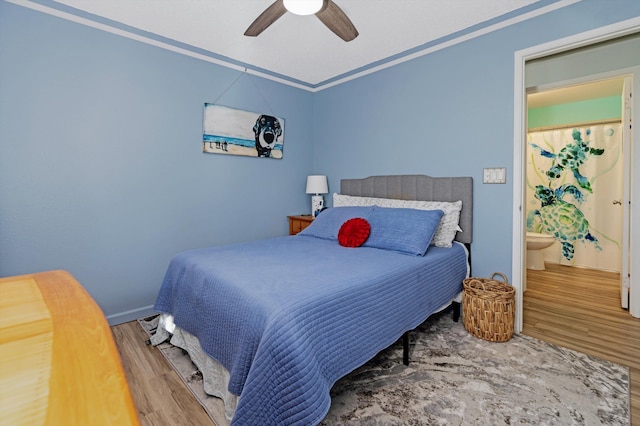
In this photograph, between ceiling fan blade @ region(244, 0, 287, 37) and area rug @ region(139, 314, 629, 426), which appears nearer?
area rug @ region(139, 314, 629, 426)

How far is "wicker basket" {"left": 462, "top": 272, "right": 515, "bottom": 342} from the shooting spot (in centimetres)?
215

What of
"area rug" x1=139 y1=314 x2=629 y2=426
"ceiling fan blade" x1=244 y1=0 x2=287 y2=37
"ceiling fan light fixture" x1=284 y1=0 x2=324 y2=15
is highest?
"ceiling fan blade" x1=244 y1=0 x2=287 y2=37

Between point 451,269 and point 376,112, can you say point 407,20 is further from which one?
point 451,269

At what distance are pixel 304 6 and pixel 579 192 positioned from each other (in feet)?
14.4

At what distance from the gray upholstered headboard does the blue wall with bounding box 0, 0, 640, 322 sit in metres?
0.08

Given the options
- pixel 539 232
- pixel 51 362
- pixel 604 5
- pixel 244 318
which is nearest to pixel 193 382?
pixel 244 318

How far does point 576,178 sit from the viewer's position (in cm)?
415

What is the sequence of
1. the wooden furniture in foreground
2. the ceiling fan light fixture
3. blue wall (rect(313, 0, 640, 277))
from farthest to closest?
blue wall (rect(313, 0, 640, 277))
the ceiling fan light fixture
the wooden furniture in foreground

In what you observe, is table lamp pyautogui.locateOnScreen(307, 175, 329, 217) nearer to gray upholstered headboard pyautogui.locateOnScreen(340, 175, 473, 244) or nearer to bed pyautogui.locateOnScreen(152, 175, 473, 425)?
gray upholstered headboard pyautogui.locateOnScreen(340, 175, 473, 244)

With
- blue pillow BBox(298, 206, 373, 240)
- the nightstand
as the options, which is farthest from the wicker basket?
the nightstand

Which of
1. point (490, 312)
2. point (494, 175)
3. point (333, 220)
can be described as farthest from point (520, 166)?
point (333, 220)

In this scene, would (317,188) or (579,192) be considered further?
(579,192)

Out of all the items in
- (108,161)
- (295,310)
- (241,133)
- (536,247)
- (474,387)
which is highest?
(241,133)

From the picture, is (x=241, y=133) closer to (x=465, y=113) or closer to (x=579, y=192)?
(x=465, y=113)
